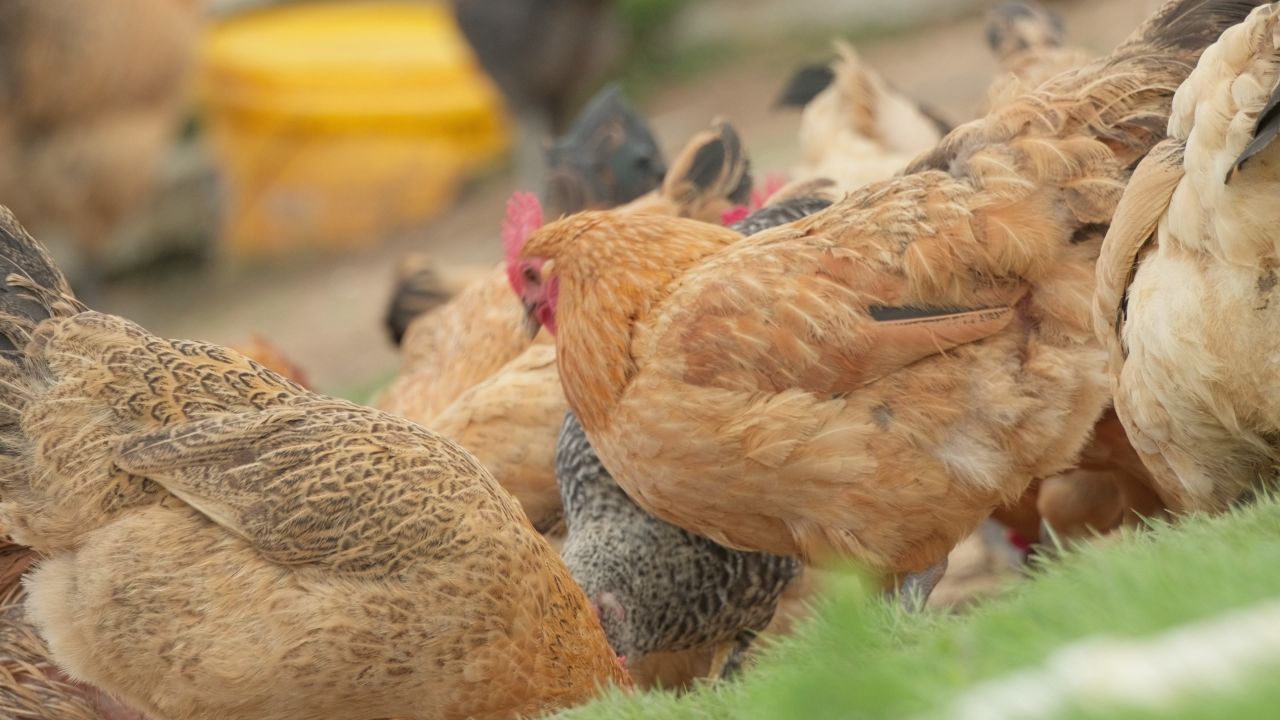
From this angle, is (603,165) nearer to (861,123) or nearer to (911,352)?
(861,123)

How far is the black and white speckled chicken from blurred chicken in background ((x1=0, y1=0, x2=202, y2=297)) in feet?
19.8

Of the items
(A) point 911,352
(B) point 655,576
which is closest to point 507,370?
(B) point 655,576

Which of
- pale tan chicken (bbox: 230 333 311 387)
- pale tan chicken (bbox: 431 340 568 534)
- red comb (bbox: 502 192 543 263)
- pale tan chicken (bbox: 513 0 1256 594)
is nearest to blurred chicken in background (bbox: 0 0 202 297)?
pale tan chicken (bbox: 230 333 311 387)

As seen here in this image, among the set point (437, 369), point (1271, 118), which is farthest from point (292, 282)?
point (1271, 118)

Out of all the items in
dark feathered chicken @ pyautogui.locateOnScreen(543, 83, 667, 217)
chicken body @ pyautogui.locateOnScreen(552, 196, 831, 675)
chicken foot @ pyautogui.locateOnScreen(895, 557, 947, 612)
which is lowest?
chicken foot @ pyautogui.locateOnScreen(895, 557, 947, 612)

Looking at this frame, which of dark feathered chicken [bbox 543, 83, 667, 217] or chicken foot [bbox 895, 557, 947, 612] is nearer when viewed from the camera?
chicken foot [bbox 895, 557, 947, 612]

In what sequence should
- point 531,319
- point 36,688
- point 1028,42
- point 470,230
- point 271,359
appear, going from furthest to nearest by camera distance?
point 470,230 → point 271,359 → point 1028,42 → point 531,319 → point 36,688

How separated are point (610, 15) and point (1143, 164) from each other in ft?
27.3

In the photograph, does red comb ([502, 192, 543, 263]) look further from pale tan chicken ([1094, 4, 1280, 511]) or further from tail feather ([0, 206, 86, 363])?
pale tan chicken ([1094, 4, 1280, 511])

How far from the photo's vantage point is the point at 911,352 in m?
4.02

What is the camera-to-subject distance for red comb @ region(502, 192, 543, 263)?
524 centimetres

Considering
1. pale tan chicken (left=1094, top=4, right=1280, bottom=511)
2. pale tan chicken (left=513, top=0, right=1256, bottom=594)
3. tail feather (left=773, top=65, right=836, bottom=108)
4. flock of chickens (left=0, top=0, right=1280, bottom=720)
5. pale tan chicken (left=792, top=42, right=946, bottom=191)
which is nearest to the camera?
pale tan chicken (left=1094, top=4, right=1280, bottom=511)

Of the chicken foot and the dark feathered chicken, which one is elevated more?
the dark feathered chicken

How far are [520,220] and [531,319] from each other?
61 centimetres
